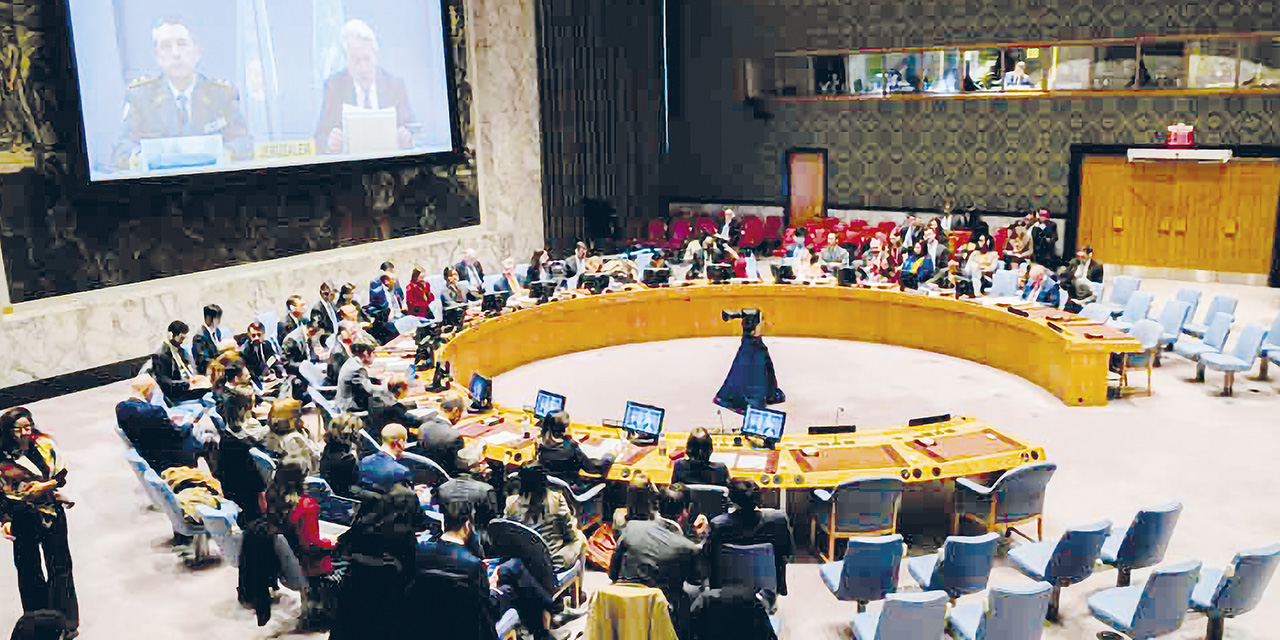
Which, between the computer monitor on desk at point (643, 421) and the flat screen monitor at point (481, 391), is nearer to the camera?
the computer monitor on desk at point (643, 421)

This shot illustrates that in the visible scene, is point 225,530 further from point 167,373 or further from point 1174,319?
point 1174,319

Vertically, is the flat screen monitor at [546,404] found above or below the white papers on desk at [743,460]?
above

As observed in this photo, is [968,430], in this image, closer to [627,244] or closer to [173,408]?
[173,408]

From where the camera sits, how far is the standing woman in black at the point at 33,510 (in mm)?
5461

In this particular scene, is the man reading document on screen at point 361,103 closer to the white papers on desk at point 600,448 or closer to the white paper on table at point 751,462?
the white papers on desk at point 600,448

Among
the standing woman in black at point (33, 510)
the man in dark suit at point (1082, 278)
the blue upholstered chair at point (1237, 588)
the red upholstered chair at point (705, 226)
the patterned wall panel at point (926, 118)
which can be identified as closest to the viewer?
the blue upholstered chair at point (1237, 588)

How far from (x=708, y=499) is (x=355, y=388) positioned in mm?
3427

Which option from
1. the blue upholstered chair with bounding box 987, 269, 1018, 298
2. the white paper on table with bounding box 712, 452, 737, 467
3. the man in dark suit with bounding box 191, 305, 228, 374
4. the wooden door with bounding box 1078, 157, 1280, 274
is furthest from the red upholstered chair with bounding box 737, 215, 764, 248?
the white paper on table with bounding box 712, 452, 737, 467

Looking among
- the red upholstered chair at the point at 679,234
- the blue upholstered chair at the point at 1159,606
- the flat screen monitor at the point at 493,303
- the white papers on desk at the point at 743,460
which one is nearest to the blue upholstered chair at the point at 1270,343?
the blue upholstered chair at the point at 1159,606

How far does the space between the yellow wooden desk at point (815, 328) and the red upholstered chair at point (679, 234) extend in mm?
5903

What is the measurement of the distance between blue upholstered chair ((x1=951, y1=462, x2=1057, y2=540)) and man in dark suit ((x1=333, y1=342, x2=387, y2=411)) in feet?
14.5

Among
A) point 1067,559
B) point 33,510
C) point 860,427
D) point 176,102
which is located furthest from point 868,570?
point 176,102

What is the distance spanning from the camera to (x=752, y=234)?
19719 millimetres

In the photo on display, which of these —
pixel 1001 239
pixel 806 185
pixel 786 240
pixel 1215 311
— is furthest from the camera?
pixel 806 185
